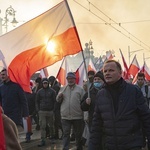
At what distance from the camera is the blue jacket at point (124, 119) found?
3.85 m

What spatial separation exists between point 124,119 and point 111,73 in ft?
1.72

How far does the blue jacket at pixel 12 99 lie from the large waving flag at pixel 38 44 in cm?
28

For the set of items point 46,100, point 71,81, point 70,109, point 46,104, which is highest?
point 71,81

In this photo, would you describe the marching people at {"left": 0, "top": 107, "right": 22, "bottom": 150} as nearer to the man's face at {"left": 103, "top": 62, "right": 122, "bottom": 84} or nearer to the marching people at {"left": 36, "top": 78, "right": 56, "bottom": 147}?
the man's face at {"left": 103, "top": 62, "right": 122, "bottom": 84}

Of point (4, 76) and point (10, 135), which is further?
point (4, 76)

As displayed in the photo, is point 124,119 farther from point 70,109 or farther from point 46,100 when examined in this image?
point 46,100

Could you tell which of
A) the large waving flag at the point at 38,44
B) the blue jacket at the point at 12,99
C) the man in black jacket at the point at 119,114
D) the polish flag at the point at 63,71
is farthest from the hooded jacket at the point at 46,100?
the man in black jacket at the point at 119,114

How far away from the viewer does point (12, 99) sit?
730 centimetres

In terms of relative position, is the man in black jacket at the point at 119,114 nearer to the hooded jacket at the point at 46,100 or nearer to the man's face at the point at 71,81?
the man's face at the point at 71,81

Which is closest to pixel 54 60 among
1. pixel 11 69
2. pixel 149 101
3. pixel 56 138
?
pixel 11 69

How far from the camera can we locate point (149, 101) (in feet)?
29.6

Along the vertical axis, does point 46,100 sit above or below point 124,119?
above

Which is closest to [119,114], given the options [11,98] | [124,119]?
[124,119]

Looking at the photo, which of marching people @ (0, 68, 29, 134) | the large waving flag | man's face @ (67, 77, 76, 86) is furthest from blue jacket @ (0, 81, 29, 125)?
man's face @ (67, 77, 76, 86)
